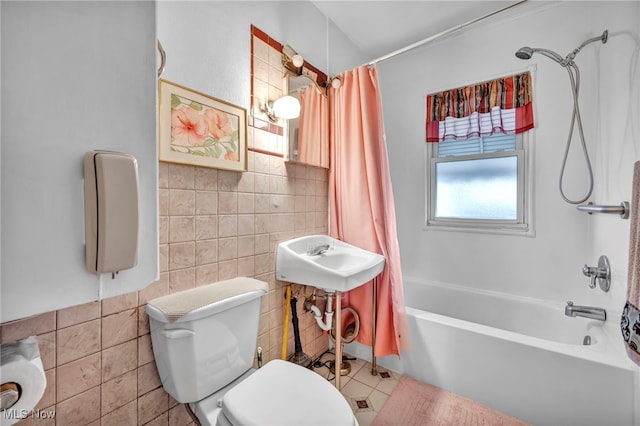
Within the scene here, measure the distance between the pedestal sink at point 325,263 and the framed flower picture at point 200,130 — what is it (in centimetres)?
55

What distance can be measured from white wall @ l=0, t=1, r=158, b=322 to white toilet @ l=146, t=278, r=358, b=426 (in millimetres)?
516

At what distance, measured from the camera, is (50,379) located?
31.1 inches

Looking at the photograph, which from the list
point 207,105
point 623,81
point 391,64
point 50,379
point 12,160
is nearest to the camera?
point 12,160

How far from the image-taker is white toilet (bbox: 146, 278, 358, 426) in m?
Result: 0.86

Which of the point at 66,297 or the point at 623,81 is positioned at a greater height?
the point at 623,81

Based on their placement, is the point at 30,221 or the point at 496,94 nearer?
the point at 30,221

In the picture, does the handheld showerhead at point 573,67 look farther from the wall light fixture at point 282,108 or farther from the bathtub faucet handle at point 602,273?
the wall light fixture at point 282,108

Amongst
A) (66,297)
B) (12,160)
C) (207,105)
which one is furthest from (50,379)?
(207,105)

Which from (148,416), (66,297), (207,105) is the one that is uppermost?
(207,105)

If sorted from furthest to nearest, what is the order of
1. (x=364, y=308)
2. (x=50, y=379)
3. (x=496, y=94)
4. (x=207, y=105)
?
(x=496, y=94)
(x=364, y=308)
(x=207, y=105)
(x=50, y=379)

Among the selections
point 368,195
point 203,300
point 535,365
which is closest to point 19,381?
point 203,300

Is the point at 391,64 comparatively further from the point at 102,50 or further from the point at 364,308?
the point at 102,50

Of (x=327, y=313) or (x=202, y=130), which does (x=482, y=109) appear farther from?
(x=202, y=130)

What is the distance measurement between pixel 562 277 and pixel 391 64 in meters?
2.18
